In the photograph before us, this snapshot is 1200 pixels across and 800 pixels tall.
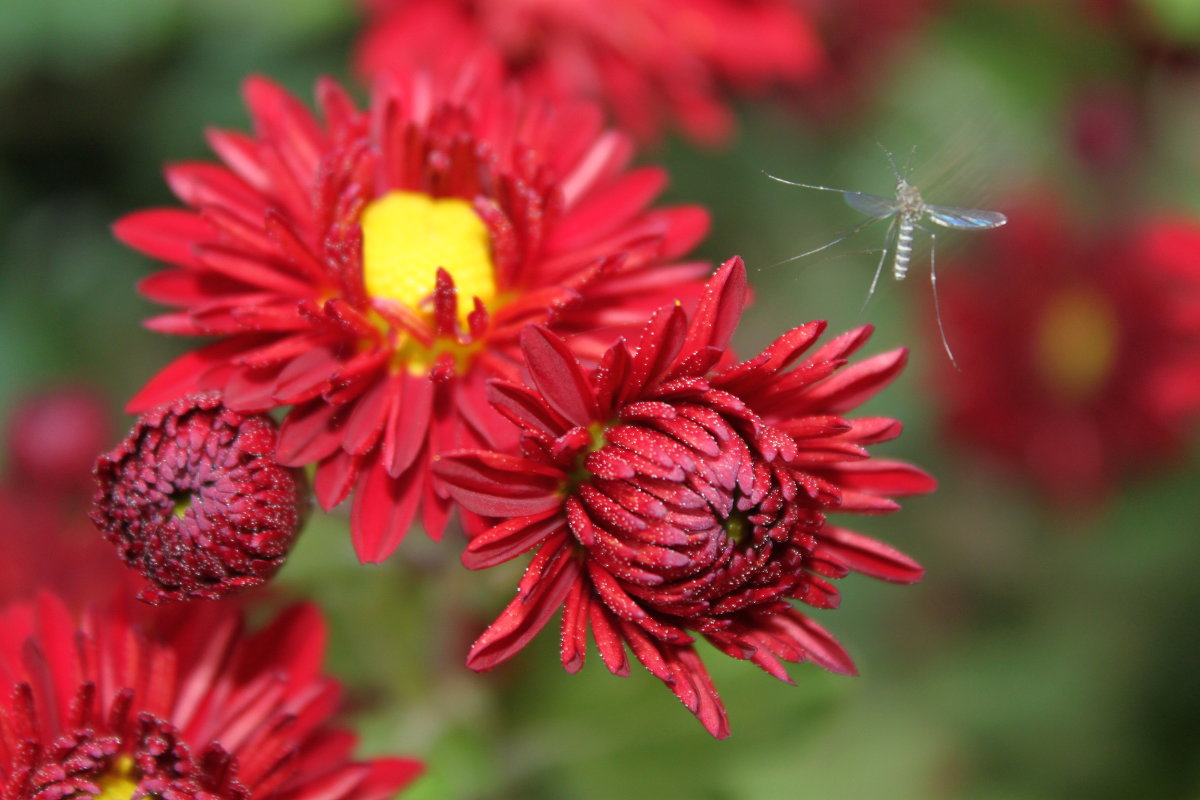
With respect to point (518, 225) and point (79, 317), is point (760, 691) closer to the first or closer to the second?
point (518, 225)

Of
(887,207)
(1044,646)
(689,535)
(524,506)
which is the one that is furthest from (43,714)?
(1044,646)

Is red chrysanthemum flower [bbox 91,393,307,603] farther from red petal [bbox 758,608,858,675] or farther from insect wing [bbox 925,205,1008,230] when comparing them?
insect wing [bbox 925,205,1008,230]

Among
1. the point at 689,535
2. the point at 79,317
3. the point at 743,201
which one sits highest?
the point at 743,201

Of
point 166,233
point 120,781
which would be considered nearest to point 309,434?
point 166,233

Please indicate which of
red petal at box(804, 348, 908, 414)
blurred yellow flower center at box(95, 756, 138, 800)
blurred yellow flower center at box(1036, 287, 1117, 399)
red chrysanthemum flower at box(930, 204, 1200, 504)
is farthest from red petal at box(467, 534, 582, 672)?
blurred yellow flower center at box(1036, 287, 1117, 399)

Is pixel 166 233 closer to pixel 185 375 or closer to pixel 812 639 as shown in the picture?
pixel 185 375

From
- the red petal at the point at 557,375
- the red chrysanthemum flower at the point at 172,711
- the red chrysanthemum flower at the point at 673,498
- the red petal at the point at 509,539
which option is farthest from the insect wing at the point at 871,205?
the red chrysanthemum flower at the point at 172,711

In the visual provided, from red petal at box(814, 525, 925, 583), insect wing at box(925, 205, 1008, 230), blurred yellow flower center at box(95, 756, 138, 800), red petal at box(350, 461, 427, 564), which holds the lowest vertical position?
blurred yellow flower center at box(95, 756, 138, 800)

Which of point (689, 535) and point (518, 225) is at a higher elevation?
point (518, 225)
